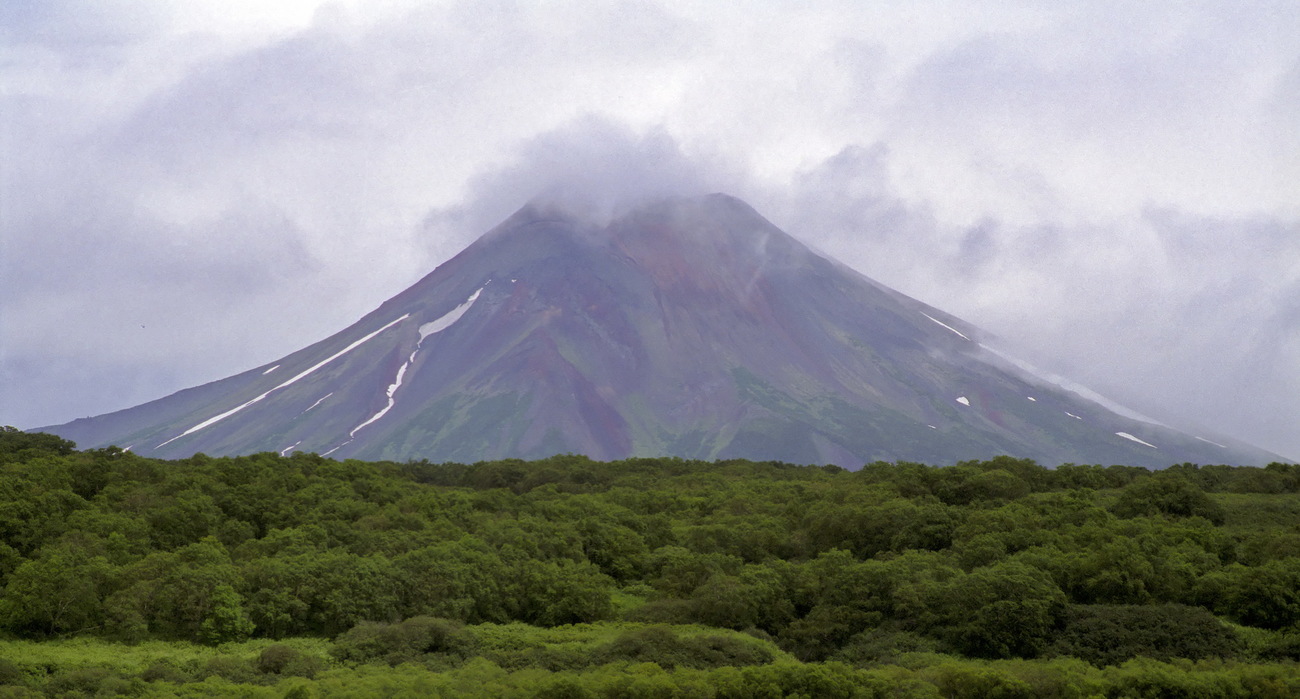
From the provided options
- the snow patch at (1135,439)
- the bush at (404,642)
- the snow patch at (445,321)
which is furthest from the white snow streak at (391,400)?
the bush at (404,642)

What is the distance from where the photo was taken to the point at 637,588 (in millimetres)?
42094

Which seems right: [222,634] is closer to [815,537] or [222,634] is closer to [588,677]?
[588,677]

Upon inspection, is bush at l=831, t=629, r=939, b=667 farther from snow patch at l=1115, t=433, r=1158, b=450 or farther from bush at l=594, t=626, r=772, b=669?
snow patch at l=1115, t=433, r=1158, b=450

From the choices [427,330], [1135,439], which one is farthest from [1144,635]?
[427,330]

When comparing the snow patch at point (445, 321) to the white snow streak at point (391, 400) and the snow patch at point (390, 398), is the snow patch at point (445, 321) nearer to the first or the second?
the snow patch at point (390, 398)

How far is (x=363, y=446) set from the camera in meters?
132

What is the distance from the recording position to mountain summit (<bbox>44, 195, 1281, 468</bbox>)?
13412cm

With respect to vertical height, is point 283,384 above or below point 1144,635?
above

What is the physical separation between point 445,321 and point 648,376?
1087 inches

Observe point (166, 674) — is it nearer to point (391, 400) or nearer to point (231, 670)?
point (231, 670)

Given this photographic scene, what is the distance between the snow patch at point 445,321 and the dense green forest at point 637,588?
335ft

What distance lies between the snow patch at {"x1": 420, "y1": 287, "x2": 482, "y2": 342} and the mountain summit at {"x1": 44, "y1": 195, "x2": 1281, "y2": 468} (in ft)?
0.95

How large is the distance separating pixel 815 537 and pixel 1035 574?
462 inches

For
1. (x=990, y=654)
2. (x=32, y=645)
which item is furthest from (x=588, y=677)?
(x=32, y=645)
